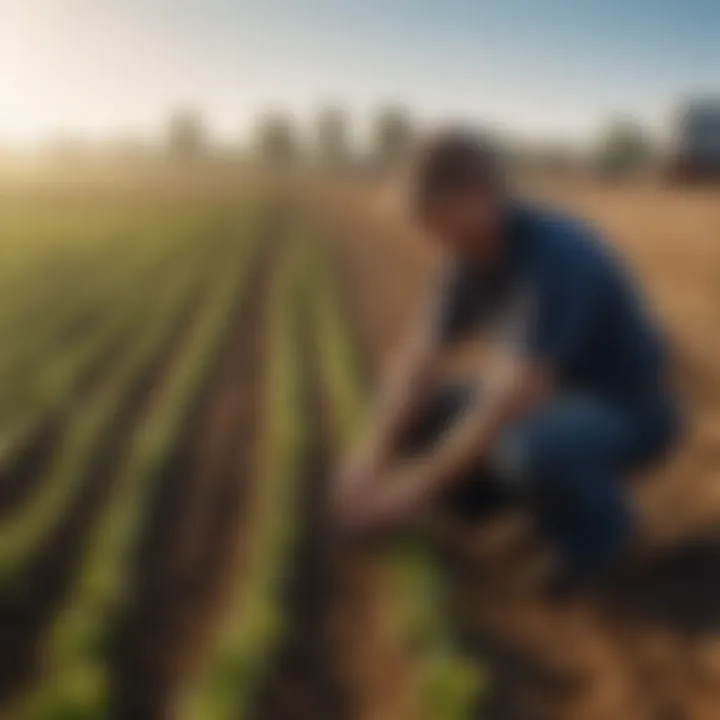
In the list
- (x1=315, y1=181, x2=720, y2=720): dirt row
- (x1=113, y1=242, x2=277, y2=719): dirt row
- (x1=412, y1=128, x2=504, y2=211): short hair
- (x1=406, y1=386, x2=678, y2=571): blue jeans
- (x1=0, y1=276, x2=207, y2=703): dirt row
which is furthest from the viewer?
(x1=406, y1=386, x2=678, y2=571): blue jeans

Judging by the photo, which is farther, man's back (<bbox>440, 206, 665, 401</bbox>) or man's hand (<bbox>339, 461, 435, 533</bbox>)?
man's hand (<bbox>339, 461, 435, 533</bbox>)

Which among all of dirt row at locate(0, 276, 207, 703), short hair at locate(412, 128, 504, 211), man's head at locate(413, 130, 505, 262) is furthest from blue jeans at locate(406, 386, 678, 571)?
dirt row at locate(0, 276, 207, 703)

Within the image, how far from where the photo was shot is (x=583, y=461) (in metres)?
4.39

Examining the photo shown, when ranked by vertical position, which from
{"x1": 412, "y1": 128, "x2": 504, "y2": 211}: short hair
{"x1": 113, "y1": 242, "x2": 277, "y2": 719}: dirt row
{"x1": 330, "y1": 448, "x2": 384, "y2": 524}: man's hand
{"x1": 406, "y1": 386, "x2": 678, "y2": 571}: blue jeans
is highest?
{"x1": 412, "y1": 128, "x2": 504, "y2": 211}: short hair

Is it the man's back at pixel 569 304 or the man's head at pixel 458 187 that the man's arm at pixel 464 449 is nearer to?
the man's back at pixel 569 304

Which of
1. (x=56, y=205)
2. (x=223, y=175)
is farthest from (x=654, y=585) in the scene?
(x=56, y=205)

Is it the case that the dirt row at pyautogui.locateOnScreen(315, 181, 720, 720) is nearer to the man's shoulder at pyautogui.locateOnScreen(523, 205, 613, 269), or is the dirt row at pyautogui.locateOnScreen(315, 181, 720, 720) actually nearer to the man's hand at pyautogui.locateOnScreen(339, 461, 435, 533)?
the man's hand at pyautogui.locateOnScreen(339, 461, 435, 533)

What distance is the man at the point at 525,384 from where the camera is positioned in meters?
3.99

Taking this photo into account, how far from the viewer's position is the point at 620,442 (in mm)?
4520

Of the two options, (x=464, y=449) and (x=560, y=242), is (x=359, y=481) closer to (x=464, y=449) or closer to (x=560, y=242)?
(x=464, y=449)

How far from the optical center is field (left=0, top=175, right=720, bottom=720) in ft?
12.8

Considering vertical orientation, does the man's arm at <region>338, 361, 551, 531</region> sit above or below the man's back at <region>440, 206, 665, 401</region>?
below

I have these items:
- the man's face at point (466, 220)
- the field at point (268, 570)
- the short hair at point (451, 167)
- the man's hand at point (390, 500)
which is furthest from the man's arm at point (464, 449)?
the short hair at point (451, 167)

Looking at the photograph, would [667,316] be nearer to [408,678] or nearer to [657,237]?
[657,237]
